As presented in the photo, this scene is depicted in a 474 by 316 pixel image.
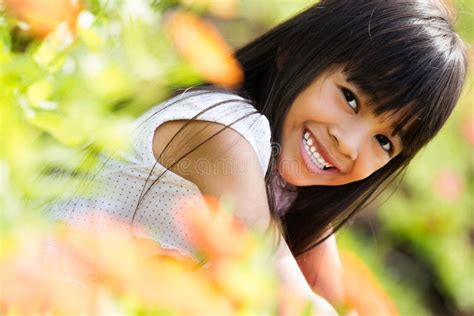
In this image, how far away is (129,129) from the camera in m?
0.93

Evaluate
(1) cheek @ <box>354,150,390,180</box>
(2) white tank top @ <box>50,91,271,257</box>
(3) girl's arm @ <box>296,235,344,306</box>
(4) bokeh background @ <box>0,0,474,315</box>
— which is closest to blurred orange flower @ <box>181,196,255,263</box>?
(4) bokeh background @ <box>0,0,474,315</box>

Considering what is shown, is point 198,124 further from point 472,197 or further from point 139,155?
point 472,197

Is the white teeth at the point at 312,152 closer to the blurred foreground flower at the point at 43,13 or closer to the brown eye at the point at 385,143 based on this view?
the brown eye at the point at 385,143

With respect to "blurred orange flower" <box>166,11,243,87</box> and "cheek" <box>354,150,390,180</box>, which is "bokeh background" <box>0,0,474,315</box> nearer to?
"blurred orange flower" <box>166,11,243,87</box>

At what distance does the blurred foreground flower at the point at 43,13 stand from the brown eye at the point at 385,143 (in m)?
0.51

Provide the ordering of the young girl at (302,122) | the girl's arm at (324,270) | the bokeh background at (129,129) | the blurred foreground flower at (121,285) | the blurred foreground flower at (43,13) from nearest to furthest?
1. the blurred foreground flower at (121,285)
2. the bokeh background at (129,129)
3. the blurred foreground flower at (43,13)
4. the young girl at (302,122)
5. the girl's arm at (324,270)

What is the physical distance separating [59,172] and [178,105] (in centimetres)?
26

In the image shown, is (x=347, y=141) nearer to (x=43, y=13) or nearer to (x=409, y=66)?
(x=409, y=66)

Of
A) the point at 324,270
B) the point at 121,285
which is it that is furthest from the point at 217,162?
the point at 121,285

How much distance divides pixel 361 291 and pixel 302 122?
261 mm

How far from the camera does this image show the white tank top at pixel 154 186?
1233 millimetres

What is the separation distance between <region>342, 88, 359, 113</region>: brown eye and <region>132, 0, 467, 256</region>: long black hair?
17 mm

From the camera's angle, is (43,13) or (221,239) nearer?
(221,239)

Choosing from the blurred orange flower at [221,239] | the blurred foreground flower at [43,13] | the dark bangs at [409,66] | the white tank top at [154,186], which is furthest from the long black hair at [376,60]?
the blurred orange flower at [221,239]
